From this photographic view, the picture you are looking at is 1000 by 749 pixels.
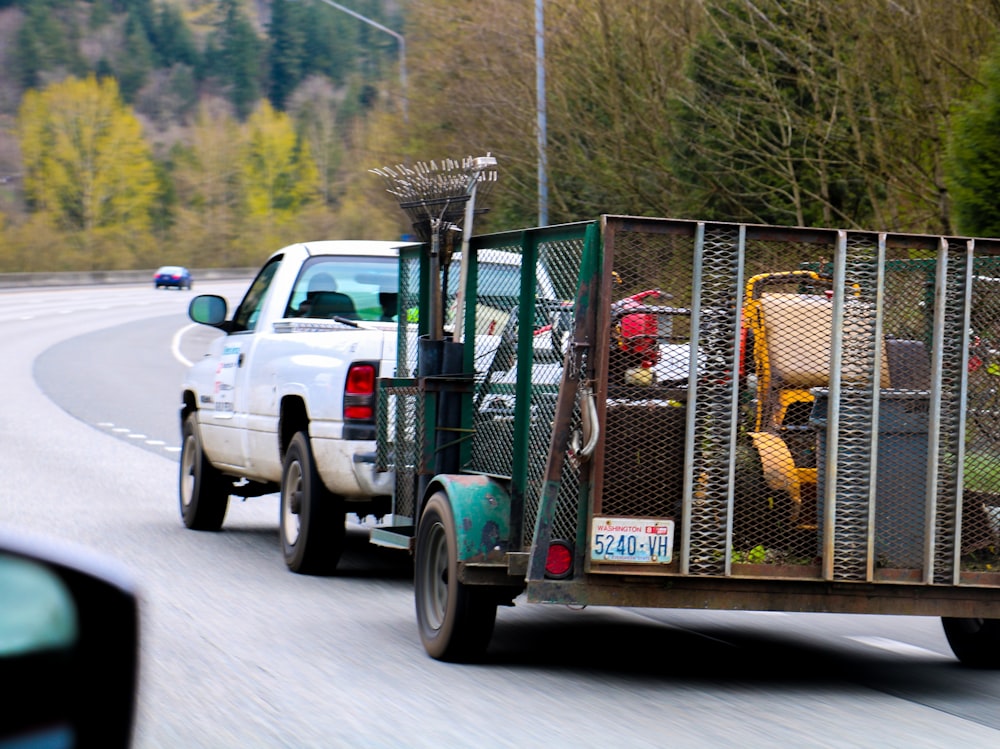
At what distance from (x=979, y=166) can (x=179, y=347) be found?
32469 mm

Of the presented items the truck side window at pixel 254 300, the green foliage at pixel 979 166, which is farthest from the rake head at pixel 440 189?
the green foliage at pixel 979 166

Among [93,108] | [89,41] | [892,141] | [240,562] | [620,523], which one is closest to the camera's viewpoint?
[620,523]

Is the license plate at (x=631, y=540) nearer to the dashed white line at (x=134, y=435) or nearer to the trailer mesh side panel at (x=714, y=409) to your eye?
the trailer mesh side panel at (x=714, y=409)

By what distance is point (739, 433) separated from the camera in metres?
6.82

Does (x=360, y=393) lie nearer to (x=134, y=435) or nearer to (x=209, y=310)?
(x=209, y=310)

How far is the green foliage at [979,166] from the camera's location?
43.9 ft

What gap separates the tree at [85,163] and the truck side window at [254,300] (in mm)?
110944

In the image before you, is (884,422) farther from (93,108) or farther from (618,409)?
(93,108)

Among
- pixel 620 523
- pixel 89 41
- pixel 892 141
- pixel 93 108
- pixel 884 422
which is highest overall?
pixel 89 41

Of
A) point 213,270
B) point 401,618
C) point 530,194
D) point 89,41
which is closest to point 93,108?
point 213,270

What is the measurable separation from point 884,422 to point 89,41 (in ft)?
591

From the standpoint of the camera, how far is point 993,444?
23.0 ft

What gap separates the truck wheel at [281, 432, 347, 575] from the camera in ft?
31.9

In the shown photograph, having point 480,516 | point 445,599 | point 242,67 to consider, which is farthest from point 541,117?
point 242,67
